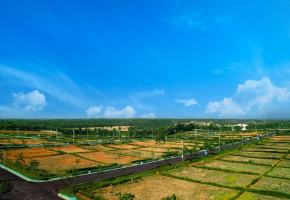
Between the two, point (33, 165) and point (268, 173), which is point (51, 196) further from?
point (268, 173)

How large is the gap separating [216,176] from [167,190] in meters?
13.3

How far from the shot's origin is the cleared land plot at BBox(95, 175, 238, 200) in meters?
29.9

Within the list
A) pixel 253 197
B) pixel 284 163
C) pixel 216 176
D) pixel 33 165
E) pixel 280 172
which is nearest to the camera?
pixel 253 197

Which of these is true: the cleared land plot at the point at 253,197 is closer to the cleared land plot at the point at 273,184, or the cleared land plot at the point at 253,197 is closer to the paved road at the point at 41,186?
the cleared land plot at the point at 273,184

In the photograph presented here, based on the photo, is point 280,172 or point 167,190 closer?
point 167,190

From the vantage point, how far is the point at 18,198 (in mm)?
28266

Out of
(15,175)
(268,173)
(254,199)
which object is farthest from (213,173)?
(15,175)

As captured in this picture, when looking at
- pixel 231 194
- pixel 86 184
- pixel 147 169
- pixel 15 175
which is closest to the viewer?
pixel 231 194

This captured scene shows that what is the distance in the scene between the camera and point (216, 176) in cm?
4050

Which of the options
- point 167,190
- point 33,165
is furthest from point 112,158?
point 167,190

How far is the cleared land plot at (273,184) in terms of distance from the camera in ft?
106

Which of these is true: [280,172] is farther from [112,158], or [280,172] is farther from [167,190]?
[112,158]

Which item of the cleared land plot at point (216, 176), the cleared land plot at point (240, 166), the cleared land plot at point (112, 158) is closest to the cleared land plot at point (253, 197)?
the cleared land plot at point (216, 176)

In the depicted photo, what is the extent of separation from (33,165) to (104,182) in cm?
1714
